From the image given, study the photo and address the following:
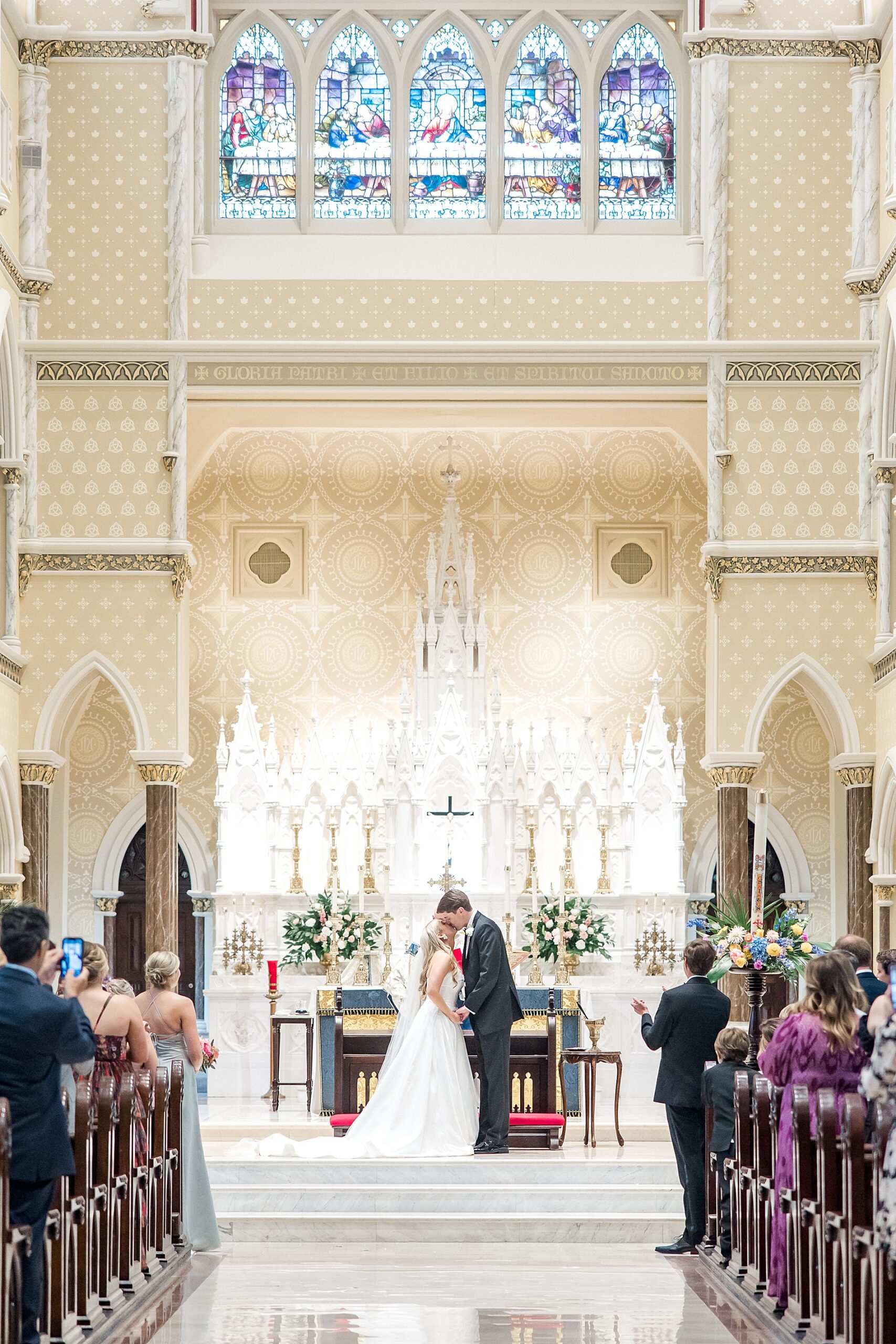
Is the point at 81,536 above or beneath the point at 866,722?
above

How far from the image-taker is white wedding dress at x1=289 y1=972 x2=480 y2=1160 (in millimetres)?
12719

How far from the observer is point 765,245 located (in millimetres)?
18672

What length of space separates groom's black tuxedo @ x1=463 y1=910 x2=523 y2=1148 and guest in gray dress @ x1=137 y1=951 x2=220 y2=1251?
9.16 ft

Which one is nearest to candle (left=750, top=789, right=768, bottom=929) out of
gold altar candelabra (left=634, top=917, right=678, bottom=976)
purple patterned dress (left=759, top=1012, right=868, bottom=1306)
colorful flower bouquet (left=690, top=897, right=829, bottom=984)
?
colorful flower bouquet (left=690, top=897, right=829, bottom=984)

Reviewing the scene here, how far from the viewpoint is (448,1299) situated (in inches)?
340

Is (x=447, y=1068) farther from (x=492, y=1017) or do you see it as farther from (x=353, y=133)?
(x=353, y=133)

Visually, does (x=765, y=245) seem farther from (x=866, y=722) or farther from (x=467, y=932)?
(x=467, y=932)

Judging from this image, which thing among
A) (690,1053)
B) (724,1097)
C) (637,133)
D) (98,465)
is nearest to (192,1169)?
(690,1053)

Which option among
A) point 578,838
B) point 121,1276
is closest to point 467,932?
point 121,1276

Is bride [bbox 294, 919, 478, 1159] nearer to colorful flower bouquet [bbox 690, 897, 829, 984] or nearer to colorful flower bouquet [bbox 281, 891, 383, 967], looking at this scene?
colorful flower bouquet [bbox 690, 897, 829, 984]

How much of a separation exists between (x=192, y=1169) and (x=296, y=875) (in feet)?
28.9

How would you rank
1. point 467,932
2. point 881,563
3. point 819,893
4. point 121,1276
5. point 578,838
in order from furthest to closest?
point 819,893
point 578,838
point 881,563
point 467,932
point 121,1276

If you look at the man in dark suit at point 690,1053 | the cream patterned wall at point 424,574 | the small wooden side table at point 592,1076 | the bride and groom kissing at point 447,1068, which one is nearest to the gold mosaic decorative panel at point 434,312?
the cream patterned wall at point 424,574

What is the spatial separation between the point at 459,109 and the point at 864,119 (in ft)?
13.1
